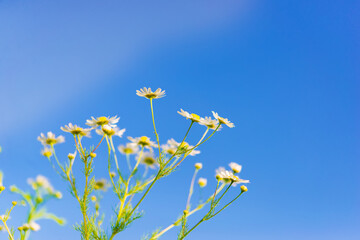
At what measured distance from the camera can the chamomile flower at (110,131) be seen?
87.0 inches

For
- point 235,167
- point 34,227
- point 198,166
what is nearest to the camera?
point 34,227

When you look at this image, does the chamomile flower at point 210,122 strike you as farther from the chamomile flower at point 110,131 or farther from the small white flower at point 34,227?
the small white flower at point 34,227

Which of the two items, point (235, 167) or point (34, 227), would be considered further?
point (235, 167)

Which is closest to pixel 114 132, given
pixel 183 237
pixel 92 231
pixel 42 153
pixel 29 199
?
pixel 42 153

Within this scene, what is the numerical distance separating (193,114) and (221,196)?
620 millimetres

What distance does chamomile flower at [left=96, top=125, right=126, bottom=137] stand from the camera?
7.25ft

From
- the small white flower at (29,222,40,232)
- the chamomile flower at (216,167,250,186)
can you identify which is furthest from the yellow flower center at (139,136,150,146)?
the small white flower at (29,222,40,232)

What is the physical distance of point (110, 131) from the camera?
2.22 m

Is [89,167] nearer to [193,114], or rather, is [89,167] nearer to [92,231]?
[92,231]

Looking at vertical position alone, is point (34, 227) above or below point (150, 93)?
below

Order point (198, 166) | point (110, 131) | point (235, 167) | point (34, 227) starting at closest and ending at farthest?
point (34, 227) → point (110, 131) → point (235, 167) → point (198, 166)

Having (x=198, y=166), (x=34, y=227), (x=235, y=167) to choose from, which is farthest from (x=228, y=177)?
(x=34, y=227)

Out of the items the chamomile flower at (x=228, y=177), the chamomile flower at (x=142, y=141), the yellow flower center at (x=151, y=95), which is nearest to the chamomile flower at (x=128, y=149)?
the chamomile flower at (x=142, y=141)

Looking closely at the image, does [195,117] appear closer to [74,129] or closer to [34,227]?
[74,129]
